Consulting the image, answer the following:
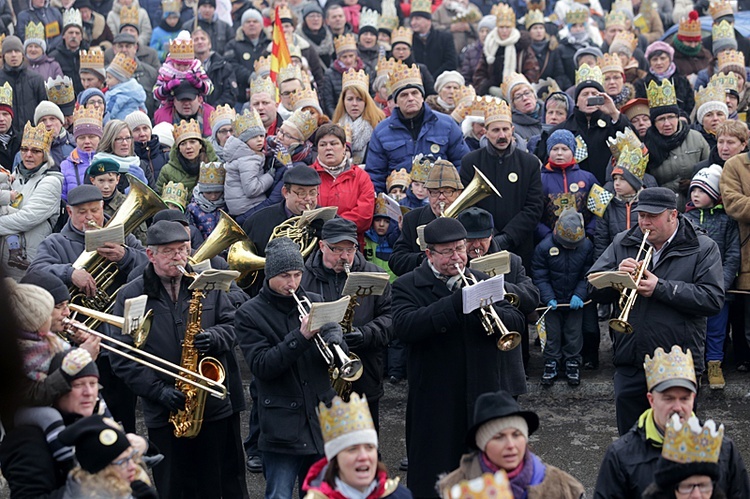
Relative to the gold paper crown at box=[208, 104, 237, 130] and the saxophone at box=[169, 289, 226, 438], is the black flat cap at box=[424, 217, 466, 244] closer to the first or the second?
the saxophone at box=[169, 289, 226, 438]

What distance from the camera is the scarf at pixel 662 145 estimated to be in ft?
32.9

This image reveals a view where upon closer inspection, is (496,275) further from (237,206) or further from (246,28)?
(246,28)

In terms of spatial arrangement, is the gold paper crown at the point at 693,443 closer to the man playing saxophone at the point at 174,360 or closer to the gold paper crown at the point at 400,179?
the man playing saxophone at the point at 174,360

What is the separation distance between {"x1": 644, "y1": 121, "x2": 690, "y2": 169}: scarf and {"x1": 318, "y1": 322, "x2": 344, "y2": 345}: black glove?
15.2ft

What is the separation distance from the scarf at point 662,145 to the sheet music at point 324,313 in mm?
4546

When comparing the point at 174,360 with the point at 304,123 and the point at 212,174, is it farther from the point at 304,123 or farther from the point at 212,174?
the point at 304,123

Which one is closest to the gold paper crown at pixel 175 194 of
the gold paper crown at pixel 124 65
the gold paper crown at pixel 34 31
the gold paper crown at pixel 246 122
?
the gold paper crown at pixel 246 122

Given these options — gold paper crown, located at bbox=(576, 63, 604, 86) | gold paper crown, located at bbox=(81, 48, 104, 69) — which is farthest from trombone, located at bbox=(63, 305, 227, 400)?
gold paper crown, located at bbox=(81, 48, 104, 69)

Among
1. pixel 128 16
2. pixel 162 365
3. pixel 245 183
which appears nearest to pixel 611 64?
pixel 245 183

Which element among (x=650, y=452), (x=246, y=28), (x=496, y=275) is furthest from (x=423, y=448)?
(x=246, y=28)

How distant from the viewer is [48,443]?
4875mm

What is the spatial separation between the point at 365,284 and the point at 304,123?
3601mm

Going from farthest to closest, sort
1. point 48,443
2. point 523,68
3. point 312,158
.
Answer: point 523,68 → point 312,158 → point 48,443

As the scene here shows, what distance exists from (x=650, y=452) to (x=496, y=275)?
1.91m
